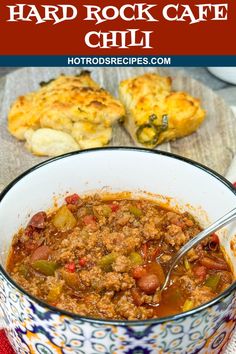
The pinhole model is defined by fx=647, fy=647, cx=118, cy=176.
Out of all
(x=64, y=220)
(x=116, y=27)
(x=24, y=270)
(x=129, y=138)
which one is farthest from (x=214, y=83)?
(x=24, y=270)

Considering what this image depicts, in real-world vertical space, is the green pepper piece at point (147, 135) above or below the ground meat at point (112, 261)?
above

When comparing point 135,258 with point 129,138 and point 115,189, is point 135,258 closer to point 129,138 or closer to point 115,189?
point 115,189

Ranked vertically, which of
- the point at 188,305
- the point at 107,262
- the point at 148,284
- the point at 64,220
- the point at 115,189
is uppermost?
the point at 115,189

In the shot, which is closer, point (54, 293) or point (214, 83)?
point (54, 293)

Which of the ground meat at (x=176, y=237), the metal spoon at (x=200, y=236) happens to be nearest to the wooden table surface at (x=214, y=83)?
the ground meat at (x=176, y=237)

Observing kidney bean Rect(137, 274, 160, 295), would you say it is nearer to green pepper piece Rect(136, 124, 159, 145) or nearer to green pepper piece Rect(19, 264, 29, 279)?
green pepper piece Rect(19, 264, 29, 279)

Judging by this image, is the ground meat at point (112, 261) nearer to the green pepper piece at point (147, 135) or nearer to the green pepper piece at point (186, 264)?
the green pepper piece at point (186, 264)
